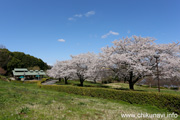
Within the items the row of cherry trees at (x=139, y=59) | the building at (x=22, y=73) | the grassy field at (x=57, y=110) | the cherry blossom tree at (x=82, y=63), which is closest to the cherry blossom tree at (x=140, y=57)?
the row of cherry trees at (x=139, y=59)

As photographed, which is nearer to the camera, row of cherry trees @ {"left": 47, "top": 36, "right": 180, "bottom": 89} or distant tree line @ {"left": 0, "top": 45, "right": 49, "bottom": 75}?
row of cherry trees @ {"left": 47, "top": 36, "right": 180, "bottom": 89}

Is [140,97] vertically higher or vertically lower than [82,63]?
lower

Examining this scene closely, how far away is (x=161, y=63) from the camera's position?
1575 cm

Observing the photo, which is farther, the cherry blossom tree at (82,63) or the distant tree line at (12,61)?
the distant tree line at (12,61)

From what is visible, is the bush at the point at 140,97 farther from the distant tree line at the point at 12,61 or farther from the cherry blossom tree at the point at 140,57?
the distant tree line at the point at 12,61

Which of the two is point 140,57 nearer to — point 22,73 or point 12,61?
point 22,73

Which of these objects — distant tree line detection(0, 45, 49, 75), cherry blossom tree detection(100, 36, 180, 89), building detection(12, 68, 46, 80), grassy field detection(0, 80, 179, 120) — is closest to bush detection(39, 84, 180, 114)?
grassy field detection(0, 80, 179, 120)

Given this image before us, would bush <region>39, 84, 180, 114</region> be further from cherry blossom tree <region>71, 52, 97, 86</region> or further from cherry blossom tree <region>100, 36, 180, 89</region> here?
cherry blossom tree <region>71, 52, 97, 86</region>

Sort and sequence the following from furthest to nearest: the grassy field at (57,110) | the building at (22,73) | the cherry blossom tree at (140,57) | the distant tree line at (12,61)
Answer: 1. the distant tree line at (12,61)
2. the building at (22,73)
3. the cherry blossom tree at (140,57)
4. the grassy field at (57,110)

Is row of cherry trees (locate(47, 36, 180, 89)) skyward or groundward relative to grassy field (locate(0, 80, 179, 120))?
skyward

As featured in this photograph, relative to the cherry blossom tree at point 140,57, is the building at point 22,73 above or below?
below

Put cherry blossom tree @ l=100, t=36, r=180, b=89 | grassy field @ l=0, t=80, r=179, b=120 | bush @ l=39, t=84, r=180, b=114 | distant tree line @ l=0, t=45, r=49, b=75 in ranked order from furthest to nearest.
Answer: distant tree line @ l=0, t=45, r=49, b=75 < cherry blossom tree @ l=100, t=36, r=180, b=89 < bush @ l=39, t=84, r=180, b=114 < grassy field @ l=0, t=80, r=179, b=120

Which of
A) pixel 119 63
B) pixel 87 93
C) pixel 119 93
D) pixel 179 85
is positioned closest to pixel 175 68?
pixel 119 63

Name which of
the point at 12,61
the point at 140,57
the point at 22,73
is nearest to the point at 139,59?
the point at 140,57
